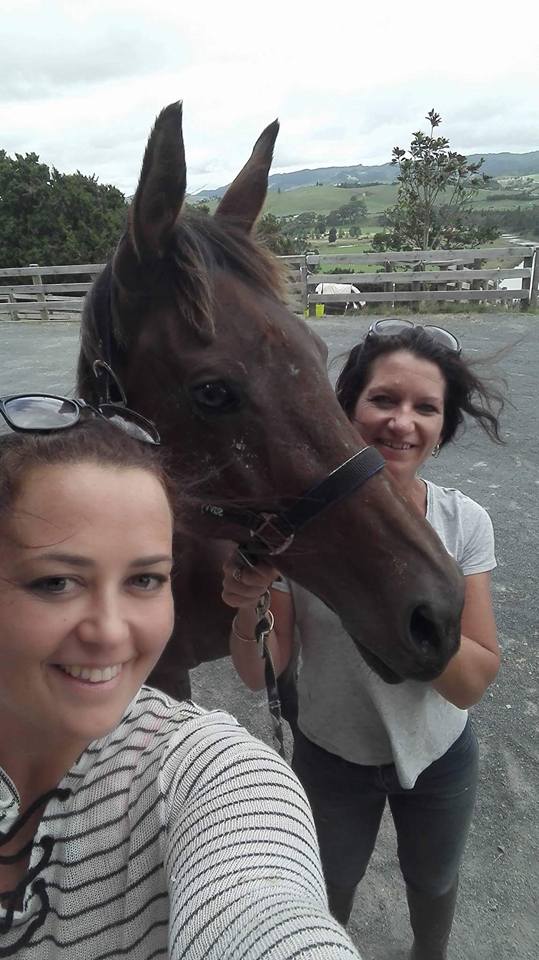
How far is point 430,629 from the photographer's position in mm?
1551

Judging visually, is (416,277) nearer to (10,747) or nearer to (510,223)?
(10,747)

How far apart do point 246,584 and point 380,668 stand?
42 cm

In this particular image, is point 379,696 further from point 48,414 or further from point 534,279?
point 534,279

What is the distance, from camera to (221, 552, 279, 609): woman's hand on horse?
1705mm

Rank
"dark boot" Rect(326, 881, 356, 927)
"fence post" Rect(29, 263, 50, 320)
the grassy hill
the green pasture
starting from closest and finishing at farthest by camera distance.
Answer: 1. "dark boot" Rect(326, 881, 356, 927)
2. "fence post" Rect(29, 263, 50, 320)
3. the grassy hill
4. the green pasture

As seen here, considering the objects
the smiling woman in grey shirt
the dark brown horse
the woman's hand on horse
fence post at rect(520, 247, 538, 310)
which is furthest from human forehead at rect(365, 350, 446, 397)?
fence post at rect(520, 247, 538, 310)

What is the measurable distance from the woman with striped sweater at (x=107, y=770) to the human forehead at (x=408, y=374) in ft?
3.22

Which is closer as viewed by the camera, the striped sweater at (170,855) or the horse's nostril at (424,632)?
the striped sweater at (170,855)

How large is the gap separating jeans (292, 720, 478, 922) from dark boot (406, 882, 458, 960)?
0.18 feet

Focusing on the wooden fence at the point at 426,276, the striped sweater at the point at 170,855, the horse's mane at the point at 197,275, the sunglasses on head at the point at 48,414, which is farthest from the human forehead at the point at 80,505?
the wooden fence at the point at 426,276

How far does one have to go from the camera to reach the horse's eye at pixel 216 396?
5.64ft

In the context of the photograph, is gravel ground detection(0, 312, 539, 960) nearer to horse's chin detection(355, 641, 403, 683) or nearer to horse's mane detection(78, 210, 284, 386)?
horse's mane detection(78, 210, 284, 386)

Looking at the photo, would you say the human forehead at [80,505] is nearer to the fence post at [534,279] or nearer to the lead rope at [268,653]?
the lead rope at [268,653]

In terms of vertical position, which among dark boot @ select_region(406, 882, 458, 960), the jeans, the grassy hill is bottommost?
dark boot @ select_region(406, 882, 458, 960)
